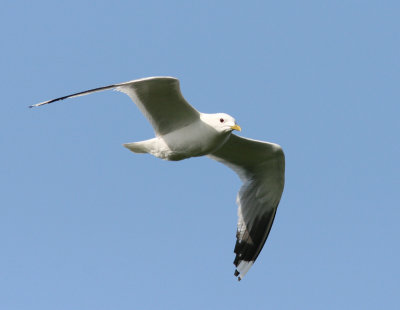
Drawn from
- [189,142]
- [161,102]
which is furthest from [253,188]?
[161,102]

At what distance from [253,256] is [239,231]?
52 cm

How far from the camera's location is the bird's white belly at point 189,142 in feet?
33.4

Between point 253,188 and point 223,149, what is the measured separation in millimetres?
875

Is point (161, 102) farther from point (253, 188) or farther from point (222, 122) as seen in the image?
point (253, 188)

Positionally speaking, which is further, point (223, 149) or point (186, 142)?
point (223, 149)

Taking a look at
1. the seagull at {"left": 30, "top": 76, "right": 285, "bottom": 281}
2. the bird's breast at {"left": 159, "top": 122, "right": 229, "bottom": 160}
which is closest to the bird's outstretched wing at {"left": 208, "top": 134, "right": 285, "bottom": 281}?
the seagull at {"left": 30, "top": 76, "right": 285, "bottom": 281}

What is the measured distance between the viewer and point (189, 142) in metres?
10.3

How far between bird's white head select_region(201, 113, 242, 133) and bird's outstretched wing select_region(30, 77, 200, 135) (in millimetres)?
287

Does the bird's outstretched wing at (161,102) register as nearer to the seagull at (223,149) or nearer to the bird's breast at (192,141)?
the seagull at (223,149)

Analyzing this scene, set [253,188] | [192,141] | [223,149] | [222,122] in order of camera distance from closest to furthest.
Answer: [222,122]
[192,141]
[223,149]
[253,188]

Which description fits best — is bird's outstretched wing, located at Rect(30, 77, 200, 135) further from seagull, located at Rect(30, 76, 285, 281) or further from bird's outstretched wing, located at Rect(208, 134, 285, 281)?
bird's outstretched wing, located at Rect(208, 134, 285, 281)

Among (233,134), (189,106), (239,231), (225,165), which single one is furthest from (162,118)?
(239,231)

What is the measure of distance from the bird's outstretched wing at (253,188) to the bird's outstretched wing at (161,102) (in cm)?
140

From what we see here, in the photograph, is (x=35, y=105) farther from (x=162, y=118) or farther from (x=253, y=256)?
(x=253, y=256)
